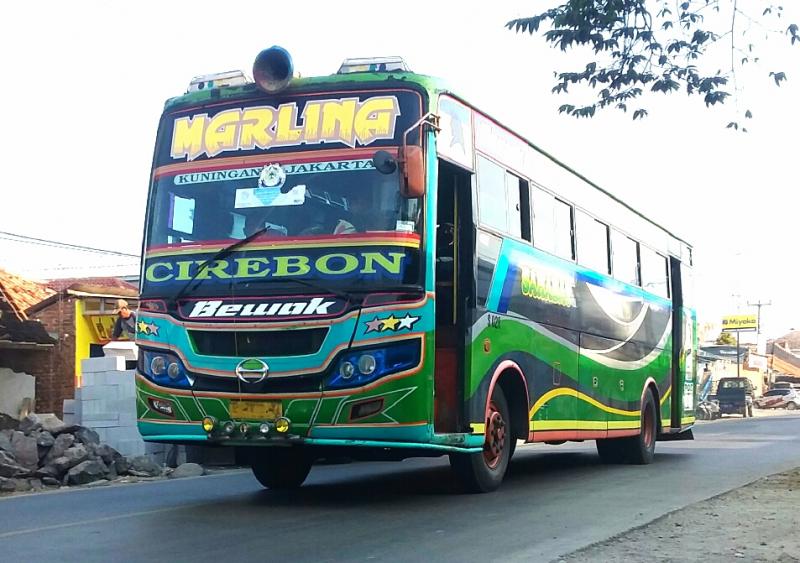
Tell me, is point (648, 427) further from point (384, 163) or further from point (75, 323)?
point (75, 323)

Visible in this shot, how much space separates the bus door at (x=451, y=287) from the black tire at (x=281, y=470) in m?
1.82

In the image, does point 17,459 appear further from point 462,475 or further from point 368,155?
point 368,155

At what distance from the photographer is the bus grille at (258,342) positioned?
8.30 meters

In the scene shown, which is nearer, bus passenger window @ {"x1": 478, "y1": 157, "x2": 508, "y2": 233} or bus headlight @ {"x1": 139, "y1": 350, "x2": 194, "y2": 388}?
bus headlight @ {"x1": 139, "y1": 350, "x2": 194, "y2": 388}

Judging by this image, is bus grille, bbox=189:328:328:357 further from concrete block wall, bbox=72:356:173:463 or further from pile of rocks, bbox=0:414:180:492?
concrete block wall, bbox=72:356:173:463

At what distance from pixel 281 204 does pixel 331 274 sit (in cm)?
81

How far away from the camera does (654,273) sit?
16.3 metres

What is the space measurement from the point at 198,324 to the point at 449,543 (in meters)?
2.86

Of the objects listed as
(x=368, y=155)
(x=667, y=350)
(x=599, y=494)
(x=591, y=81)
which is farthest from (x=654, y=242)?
(x=368, y=155)

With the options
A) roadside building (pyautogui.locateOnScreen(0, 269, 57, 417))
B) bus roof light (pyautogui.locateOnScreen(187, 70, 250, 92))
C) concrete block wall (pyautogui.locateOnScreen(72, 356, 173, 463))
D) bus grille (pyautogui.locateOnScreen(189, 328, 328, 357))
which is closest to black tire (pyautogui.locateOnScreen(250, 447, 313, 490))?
bus grille (pyautogui.locateOnScreen(189, 328, 328, 357))

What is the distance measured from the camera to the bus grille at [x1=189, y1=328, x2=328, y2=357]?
830cm

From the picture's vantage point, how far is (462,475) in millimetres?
9758

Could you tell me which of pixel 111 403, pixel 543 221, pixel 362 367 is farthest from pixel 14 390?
pixel 362 367

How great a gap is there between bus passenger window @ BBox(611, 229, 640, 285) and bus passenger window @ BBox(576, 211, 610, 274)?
0.39 m
